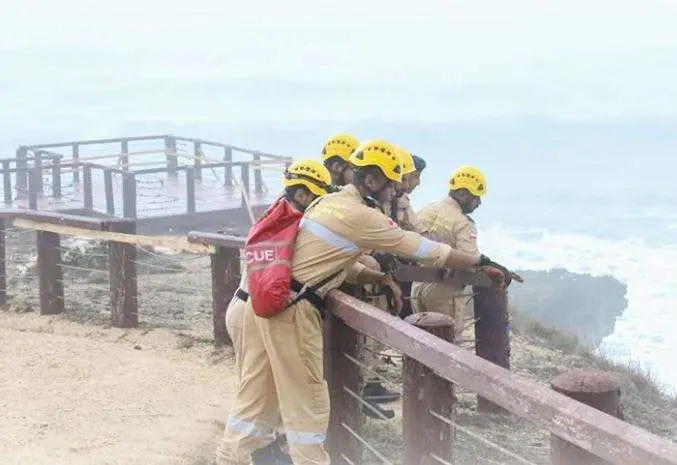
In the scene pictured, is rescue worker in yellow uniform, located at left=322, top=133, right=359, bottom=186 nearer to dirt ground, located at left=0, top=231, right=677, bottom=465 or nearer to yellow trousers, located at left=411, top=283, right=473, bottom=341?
yellow trousers, located at left=411, top=283, right=473, bottom=341

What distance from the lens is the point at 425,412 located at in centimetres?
430

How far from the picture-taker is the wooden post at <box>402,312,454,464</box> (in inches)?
169

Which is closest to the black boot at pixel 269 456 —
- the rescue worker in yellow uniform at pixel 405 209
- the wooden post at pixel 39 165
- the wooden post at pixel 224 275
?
the rescue worker in yellow uniform at pixel 405 209

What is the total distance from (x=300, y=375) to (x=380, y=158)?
3.30 ft

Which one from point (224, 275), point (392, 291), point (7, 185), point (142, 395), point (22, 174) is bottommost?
point (142, 395)

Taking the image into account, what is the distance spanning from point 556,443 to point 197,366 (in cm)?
512

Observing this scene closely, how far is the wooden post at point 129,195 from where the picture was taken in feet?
67.5

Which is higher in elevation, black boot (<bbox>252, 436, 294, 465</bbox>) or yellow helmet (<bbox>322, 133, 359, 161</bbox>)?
yellow helmet (<bbox>322, 133, 359, 161</bbox>)

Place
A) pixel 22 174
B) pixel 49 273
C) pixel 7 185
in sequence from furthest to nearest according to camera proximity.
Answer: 1. pixel 22 174
2. pixel 7 185
3. pixel 49 273

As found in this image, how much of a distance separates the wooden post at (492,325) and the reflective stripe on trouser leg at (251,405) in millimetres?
2516

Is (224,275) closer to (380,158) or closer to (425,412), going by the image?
(380,158)

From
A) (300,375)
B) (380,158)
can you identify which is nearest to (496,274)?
(380,158)

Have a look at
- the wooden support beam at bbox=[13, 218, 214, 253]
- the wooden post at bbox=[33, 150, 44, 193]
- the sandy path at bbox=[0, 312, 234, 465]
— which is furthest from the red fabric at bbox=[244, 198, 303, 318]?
the wooden post at bbox=[33, 150, 44, 193]

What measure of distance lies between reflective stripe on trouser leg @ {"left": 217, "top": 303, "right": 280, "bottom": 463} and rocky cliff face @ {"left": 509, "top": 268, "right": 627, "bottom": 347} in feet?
125
